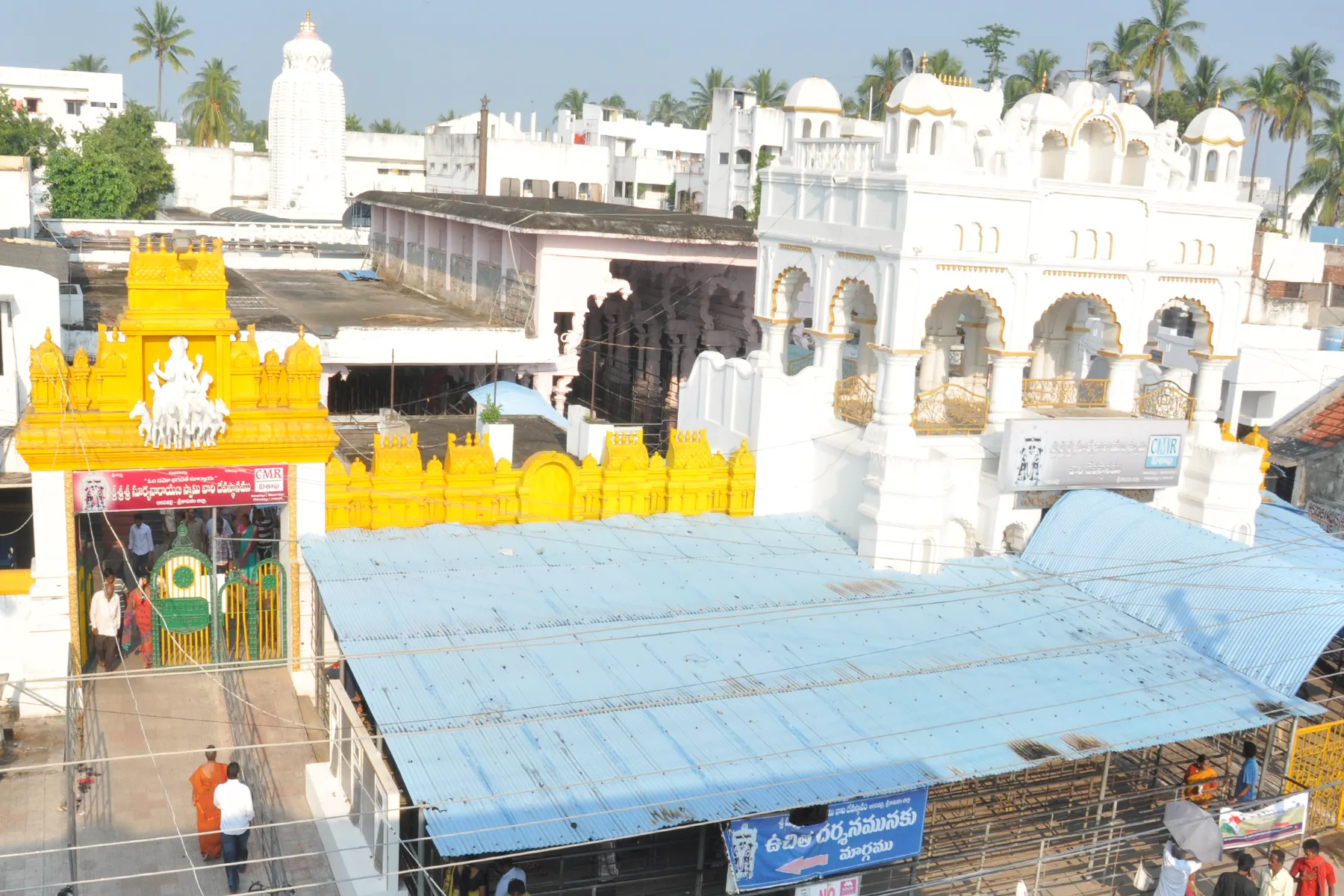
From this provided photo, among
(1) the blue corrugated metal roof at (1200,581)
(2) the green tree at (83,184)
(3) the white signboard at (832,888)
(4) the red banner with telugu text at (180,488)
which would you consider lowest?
(3) the white signboard at (832,888)

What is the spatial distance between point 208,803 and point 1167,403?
1463 centimetres

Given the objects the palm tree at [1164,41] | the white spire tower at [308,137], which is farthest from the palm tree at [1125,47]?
the white spire tower at [308,137]

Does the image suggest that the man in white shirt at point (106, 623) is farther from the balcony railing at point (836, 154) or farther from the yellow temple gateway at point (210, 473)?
the balcony railing at point (836, 154)

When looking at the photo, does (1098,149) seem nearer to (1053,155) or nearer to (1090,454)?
(1053,155)

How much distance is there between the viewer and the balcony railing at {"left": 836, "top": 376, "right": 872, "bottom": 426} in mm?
17781

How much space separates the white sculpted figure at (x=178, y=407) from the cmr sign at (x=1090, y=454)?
1027 centimetres

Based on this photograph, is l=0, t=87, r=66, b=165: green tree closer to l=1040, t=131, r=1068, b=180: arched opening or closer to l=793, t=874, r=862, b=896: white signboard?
l=1040, t=131, r=1068, b=180: arched opening

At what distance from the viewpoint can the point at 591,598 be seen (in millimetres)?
14289

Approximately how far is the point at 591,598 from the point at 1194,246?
10768 millimetres

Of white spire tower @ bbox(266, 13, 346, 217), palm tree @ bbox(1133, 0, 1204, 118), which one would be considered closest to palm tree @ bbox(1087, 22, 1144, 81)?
palm tree @ bbox(1133, 0, 1204, 118)

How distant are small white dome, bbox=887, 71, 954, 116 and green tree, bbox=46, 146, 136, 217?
45.9 meters

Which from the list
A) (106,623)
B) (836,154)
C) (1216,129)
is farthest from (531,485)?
(1216,129)

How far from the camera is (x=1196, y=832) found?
12086 mm

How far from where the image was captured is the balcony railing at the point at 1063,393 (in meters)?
19.1
